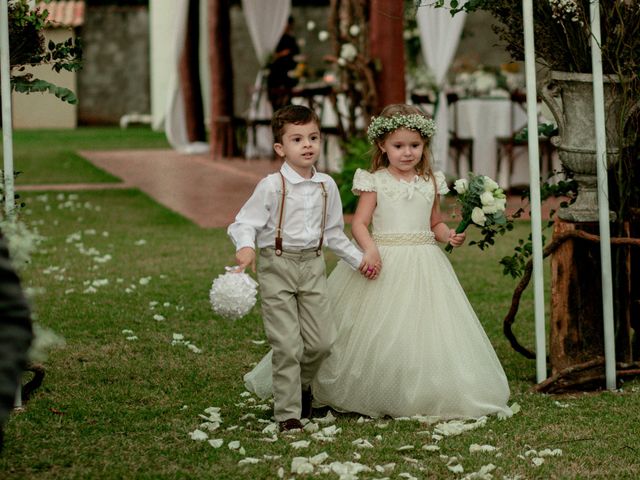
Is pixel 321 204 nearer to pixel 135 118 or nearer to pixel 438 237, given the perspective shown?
pixel 438 237

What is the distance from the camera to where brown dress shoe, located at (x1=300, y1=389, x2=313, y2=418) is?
477 centimetres

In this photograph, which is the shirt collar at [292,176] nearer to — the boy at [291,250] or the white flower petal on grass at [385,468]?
the boy at [291,250]

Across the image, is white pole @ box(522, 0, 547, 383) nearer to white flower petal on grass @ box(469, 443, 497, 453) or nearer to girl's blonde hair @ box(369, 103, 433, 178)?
girl's blonde hair @ box(369, 103, 433, 178)

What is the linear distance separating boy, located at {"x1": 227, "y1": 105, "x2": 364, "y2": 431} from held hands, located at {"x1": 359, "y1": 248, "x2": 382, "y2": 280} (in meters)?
0.20

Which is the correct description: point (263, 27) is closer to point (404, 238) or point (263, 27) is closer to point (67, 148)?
point (67, 148)

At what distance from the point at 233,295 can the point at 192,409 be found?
826 millimetres

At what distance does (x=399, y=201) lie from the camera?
4.86 meters

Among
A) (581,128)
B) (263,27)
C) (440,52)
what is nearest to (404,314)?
(581,128)

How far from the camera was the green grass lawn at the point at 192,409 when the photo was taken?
4059mm

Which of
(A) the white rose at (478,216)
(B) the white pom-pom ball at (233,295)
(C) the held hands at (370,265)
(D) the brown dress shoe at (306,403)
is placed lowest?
(D) the brown dress shoe at (306,403)

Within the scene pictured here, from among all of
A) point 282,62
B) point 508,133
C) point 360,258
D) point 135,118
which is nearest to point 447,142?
point 508,133

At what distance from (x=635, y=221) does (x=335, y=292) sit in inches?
56.0

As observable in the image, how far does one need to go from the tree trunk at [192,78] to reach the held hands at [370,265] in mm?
16251

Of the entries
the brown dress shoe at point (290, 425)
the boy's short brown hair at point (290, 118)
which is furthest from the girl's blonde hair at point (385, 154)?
the brown dress shoe at point (290, 425)
